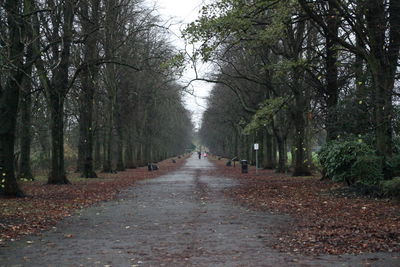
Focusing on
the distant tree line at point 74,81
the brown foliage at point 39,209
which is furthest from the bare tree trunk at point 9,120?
the brown foliage at point 39,209

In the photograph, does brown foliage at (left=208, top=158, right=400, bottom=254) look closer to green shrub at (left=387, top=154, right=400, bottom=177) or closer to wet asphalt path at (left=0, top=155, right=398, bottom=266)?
wet asphalt path at (left=0, top=155, right=398, bottom=266)

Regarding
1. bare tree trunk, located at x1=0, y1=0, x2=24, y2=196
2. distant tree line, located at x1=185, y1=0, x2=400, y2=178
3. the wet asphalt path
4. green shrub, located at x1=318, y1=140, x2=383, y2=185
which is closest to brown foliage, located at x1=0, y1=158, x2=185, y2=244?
the wet asphalt path

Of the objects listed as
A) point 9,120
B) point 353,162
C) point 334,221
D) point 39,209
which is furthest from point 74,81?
point 334,221

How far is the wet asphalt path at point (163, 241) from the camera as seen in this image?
23.4 feet

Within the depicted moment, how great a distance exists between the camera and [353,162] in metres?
17.0

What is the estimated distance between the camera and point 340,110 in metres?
20.0

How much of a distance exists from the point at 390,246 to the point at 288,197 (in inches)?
360

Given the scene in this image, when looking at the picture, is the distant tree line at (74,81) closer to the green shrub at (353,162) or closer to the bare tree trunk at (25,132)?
the bare tree trunk at (25,132)

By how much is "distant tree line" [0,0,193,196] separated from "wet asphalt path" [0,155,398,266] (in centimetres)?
354

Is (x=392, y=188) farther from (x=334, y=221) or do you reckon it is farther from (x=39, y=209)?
(x=39, y=209)

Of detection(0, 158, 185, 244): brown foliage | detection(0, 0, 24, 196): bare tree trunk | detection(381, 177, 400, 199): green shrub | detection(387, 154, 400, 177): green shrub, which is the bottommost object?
detection(0, 158, 185, 244): brown foliage

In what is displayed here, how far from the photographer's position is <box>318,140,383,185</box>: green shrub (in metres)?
16.0

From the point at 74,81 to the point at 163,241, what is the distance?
1603 centimetres

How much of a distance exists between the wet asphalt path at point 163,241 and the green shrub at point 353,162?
193 inches
